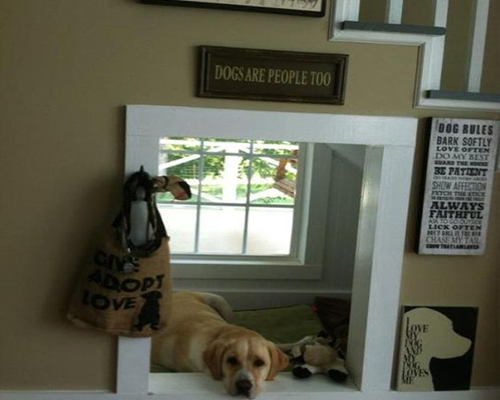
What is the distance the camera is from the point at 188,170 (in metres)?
2.91

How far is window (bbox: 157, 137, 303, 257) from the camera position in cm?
289

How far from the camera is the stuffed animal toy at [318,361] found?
221 centimetres

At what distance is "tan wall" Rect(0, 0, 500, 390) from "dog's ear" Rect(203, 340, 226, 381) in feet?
0.96

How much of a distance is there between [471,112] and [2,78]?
49.1 inches

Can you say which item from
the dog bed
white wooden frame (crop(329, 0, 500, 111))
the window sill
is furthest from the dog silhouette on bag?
white wooden frame (crop(329, 0, 500, 111))

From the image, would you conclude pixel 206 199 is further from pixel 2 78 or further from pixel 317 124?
pixel 2 78

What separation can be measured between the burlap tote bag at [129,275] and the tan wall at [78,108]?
Result: 7cm

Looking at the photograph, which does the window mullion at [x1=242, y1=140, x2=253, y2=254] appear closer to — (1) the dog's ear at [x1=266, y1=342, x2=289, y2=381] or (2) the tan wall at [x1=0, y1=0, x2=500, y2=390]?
(1) the dog's ear at [x1=266, y1=342, x2=289, y2=381]

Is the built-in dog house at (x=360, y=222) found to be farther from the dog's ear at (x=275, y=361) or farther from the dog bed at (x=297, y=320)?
the dog bed at (x=297, y=320)

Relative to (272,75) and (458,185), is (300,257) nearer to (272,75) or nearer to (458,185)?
(458,185)

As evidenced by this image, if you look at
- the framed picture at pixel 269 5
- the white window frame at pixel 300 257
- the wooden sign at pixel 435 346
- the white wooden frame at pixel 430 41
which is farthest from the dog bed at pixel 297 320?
the framed picture at pixel 269 5

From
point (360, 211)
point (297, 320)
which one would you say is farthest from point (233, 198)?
point (360, 211)

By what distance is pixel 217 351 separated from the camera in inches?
84.3

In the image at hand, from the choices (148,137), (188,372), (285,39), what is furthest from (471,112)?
(188,372)
